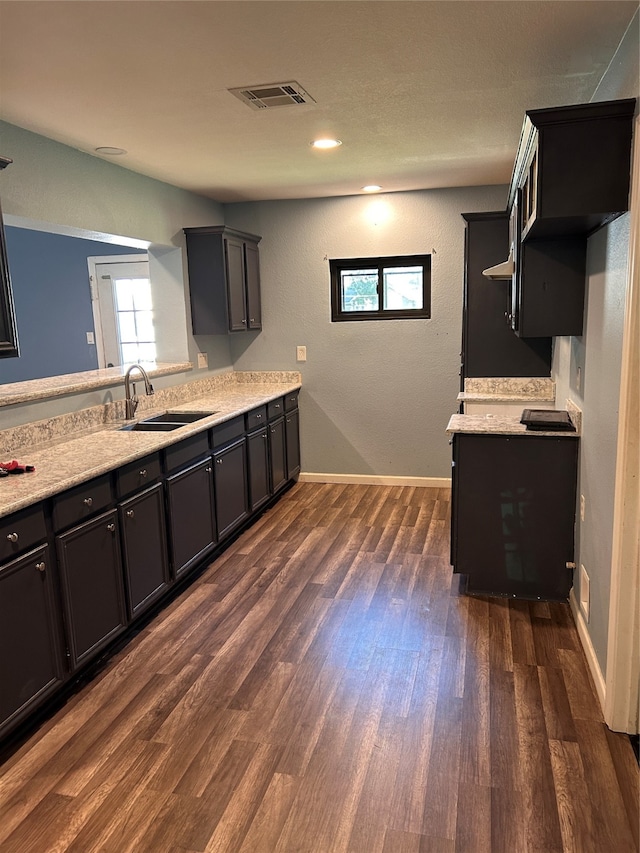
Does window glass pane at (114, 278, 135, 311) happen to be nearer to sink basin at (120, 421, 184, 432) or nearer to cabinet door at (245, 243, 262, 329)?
cabinet door at (245, 243, 262, 329)

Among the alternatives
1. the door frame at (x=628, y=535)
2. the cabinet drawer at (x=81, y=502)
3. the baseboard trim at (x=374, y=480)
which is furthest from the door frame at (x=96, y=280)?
the door frame at (x=628, y=535)

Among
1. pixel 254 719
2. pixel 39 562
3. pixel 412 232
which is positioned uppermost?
pixel 412 232

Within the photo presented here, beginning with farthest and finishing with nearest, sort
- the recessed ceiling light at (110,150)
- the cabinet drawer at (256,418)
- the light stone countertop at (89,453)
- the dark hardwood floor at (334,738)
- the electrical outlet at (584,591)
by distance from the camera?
the cabinet drawer at (256,418) < the recessed ceiling light at (110,150) < the electrical outlet at (584,591) < the light stone countertop at (89,453) < the dark hardwood floor at (334,738)

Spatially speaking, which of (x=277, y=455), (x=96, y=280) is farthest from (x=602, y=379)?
(x=96, y=280)

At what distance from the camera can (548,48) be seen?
2.38 m

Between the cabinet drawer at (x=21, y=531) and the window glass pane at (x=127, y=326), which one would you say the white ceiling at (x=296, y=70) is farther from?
the window glass pane at (x=127, y=326)

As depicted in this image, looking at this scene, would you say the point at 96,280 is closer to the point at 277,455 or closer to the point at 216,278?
the point at 216,278

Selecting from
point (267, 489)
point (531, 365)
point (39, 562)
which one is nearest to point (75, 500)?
point (39, 562)

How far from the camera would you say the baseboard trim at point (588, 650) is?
7.92 ft

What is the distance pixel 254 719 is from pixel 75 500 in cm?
111

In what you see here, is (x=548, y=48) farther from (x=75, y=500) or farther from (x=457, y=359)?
(x=457, y=359)

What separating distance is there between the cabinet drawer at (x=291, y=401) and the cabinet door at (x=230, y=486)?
1.00m

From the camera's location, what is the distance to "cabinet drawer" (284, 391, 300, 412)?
5.30m

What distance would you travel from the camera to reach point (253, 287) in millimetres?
5383
